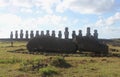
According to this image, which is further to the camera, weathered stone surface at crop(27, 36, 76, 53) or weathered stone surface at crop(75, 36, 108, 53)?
weathered stone surface at crop(27, 36, 76, 53)

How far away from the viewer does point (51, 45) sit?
39656mm

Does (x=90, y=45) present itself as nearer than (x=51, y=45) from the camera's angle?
Yes

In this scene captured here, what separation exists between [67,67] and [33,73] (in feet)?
11.5

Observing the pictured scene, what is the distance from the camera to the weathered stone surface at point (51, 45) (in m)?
39.2

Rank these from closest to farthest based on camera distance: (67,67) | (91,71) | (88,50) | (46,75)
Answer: (46,75)
(91,71)
(67,67)
(88,50)

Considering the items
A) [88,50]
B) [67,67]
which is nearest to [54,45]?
[88,50]

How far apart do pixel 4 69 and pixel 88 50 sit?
53.4 feet

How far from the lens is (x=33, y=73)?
22594 millimetres

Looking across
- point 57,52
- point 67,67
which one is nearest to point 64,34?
point 57,52

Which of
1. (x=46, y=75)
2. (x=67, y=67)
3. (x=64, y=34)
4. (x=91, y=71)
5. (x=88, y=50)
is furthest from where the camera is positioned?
(x=64, y=34)

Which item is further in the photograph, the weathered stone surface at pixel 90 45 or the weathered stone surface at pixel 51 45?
the weathered stone surface at pixel 51 45

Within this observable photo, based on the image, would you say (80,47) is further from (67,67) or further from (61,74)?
(61,74)

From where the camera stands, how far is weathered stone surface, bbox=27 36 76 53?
39.2 m

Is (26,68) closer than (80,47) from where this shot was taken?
Yes
